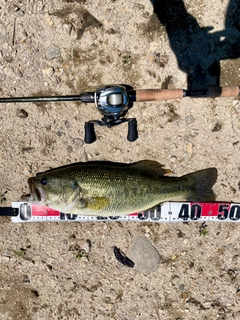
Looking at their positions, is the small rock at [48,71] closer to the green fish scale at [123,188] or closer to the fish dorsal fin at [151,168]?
the green fish scale at [123,188]

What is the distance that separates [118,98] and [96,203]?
3.69 ft

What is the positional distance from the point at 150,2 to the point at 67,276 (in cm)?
355

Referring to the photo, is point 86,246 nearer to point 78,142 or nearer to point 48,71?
point 78,142

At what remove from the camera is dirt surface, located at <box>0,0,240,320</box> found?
3711 mm

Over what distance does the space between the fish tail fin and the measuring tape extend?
8.0 inches

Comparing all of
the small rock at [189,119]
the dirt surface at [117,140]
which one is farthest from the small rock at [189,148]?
the small rock at [189,119]

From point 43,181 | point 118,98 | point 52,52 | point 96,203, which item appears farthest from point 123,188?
point 52,52

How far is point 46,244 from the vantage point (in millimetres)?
3955

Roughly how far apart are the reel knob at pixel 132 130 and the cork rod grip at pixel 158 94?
0.31 metres

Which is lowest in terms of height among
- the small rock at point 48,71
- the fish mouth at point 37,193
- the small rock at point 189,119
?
the fish mouth at point 37,193

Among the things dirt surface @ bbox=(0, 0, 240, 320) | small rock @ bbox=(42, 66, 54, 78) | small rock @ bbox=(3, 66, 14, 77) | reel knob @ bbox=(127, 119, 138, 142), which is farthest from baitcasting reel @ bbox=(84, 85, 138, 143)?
small rock @ bbox=(3, 66, 14, 77)

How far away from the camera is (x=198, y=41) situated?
148 inches

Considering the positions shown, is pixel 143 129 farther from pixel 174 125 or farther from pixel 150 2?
pixel 150 2

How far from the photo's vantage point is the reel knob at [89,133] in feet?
11.9
